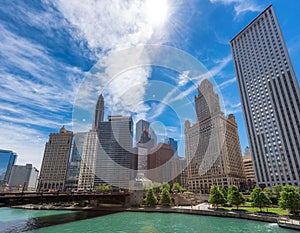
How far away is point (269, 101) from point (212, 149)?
125ft

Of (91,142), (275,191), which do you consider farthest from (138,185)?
(91,142)

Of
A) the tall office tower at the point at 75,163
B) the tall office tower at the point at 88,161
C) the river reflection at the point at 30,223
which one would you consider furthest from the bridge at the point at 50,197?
the tall office tower at the point at 88,161

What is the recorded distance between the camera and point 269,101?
79.1 metres

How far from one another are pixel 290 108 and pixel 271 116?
24.6 feet

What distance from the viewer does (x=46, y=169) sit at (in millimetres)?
119250

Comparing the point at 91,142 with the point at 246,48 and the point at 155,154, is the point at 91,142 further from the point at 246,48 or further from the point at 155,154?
the point at 246,48

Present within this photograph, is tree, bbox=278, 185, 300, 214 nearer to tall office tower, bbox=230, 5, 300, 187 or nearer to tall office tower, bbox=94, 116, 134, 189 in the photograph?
A: tall office tower, bbox=230, 5, 300, 187

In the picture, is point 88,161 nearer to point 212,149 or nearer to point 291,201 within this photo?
point 212,149

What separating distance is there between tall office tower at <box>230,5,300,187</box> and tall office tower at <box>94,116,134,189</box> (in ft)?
294

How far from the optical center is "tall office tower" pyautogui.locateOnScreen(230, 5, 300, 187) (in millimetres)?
70812

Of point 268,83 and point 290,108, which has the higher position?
point 268,83

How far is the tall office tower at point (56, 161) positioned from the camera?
116750 millimetres

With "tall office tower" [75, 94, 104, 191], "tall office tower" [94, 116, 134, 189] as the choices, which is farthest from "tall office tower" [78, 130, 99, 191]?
"tall office tower" [94, 116, 134, 189]

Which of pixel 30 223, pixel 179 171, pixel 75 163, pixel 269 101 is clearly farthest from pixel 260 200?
pixel 75 163
